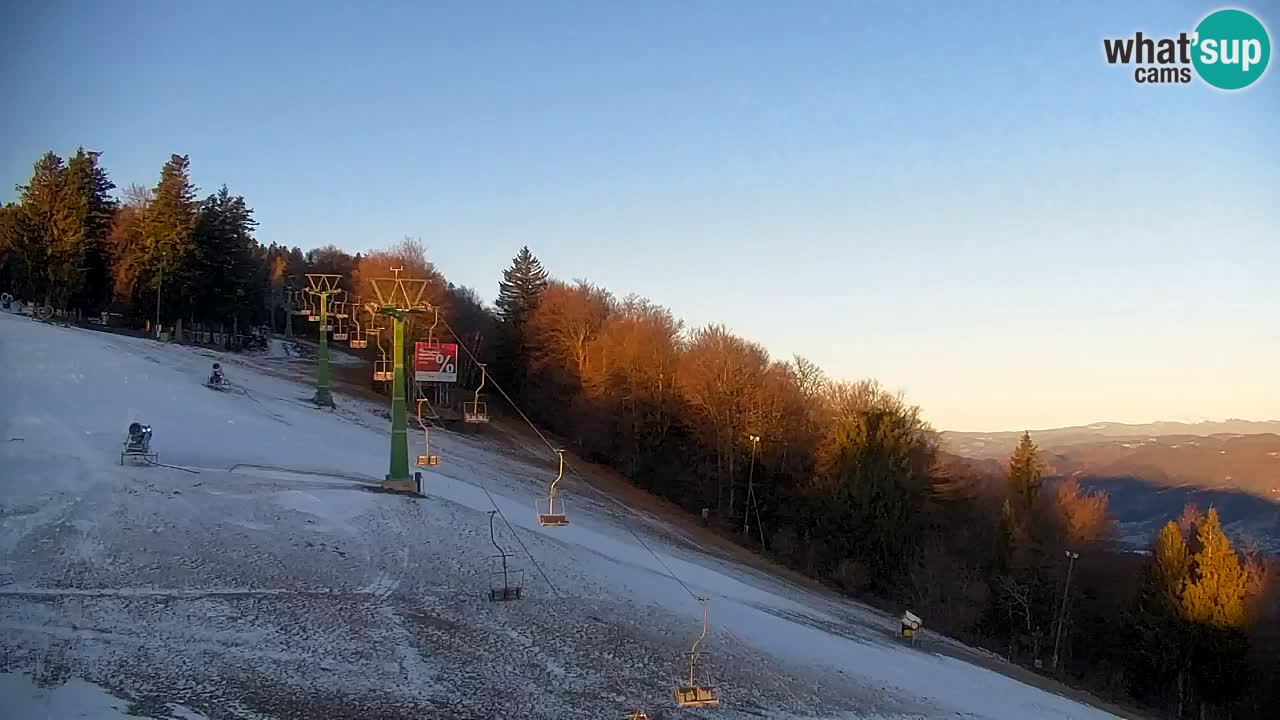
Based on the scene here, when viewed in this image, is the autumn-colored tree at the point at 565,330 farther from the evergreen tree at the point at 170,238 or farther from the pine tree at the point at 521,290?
the evergreen tree at the point at 170,238

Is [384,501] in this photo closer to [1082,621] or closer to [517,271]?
[1082,621]

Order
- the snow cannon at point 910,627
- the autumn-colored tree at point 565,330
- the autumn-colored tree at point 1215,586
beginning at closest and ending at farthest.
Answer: the snow cannon at point 910,627 < the autumn-colored tree at point 1215,586 < the autumn-colored tree at point 565,330

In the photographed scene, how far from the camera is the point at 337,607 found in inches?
727

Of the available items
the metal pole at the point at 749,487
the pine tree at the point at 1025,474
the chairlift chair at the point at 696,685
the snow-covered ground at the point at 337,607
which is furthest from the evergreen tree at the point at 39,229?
the pine tree at the point at 1025,474

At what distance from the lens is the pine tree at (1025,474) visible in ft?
194

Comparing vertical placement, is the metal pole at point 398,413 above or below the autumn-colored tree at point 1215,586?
above

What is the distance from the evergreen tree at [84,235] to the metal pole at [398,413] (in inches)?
1555

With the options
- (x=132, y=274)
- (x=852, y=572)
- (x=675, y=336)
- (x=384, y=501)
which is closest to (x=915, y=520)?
(x=852, y=572)

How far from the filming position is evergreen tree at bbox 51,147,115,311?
189ft

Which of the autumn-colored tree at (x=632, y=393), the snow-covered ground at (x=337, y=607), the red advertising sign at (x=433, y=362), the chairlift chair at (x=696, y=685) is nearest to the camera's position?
the snow-covered ground at (x=337, y=607)

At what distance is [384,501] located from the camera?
86.7 ft

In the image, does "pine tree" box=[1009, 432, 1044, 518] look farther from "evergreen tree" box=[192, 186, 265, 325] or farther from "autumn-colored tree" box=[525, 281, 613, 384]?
"evergreen tree" box=[192, 186, 265, 325]

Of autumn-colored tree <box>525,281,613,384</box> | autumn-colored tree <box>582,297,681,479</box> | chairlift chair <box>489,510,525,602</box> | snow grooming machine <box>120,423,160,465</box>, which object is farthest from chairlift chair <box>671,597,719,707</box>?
autumn-colored tree <box>525,281,613,384</box>

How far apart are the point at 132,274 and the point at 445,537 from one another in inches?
1887
